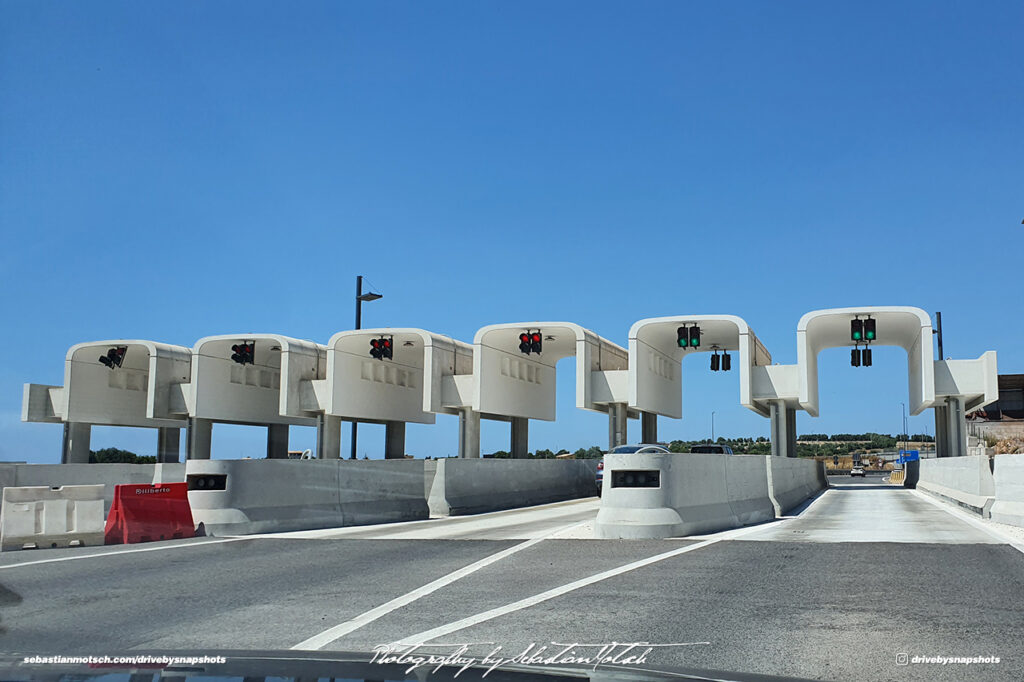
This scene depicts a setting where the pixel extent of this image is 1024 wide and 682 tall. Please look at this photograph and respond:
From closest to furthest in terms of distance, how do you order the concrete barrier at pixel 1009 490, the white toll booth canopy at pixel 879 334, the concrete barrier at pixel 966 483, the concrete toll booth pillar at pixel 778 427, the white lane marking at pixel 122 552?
the white lane marking at pixel 122 552
the concrete barrier at pixel 1009 490
the concrete barrier at pixel 966 483
the white toll booth canopy at pixel 879 334
the concrete toll booth pillar at pixel 778 427

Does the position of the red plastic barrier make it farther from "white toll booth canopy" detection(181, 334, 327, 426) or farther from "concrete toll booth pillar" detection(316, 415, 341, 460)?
"concrete toll booth pillar" detection(316, 415, 341, 460)

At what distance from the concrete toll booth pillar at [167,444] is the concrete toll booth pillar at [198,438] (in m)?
6.14

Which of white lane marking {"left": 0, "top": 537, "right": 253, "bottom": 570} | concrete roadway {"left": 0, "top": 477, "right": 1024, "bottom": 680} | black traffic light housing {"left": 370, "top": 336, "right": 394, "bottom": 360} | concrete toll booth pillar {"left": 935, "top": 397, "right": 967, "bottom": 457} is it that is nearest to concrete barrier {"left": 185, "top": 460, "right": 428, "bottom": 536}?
white lane marking {"left": 0, "top": 537, "right": 253, "bottom": 570}

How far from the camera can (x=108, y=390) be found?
43094 mm

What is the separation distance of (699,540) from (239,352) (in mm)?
26742

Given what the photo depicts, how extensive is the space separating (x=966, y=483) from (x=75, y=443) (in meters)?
37.2

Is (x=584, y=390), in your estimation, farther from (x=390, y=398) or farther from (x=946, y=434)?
(x=946, y=434)

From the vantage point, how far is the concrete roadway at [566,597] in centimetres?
684

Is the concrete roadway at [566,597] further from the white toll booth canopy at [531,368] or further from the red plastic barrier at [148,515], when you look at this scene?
the white toll booth canopy at [531,368]

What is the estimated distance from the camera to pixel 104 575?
11.3m

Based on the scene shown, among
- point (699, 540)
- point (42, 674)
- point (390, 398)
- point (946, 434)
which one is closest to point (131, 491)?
point (699, 540)

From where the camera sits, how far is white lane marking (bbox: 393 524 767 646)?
7.23 metres

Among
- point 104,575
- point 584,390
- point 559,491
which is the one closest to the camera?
point 104,575

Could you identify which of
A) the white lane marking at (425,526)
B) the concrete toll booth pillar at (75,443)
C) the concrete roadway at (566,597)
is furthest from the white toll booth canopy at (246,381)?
the concrete roadway at (566,597)
